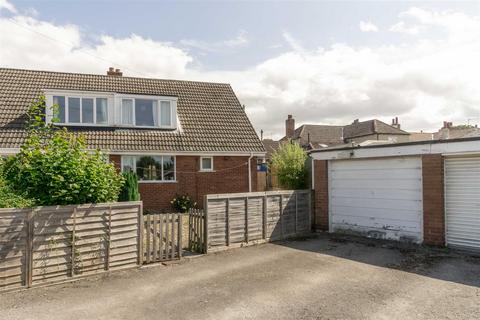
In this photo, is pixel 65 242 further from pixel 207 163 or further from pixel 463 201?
pixel 207 163

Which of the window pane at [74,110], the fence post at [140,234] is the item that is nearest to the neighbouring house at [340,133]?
the window pane at [74,110]

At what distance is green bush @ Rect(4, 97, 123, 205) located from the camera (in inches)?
286

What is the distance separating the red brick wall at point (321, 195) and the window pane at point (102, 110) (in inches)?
393

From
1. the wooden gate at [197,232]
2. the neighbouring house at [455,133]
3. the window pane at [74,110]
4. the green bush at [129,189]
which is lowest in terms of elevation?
the wooden gate at [197,232]

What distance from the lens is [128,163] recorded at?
53.4 feet

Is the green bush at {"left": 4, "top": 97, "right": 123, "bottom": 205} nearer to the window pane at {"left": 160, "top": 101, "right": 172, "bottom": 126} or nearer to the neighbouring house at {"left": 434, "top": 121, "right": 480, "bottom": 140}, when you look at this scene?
the window pane at {"left": 160, "top": 101, "right": 172, "bottom": 126}

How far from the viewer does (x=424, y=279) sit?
7316 millimetres

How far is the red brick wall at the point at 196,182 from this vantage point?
648 inches

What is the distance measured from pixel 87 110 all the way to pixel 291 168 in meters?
10.0

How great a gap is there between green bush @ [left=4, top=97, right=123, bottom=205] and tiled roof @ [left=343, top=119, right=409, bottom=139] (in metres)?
42.2

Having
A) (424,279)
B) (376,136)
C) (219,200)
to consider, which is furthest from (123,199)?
(376,136)

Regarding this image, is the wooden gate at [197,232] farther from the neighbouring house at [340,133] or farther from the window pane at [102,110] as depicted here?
the neighbouring house at [340,133]

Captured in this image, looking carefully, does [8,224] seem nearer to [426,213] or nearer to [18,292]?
[18,292]

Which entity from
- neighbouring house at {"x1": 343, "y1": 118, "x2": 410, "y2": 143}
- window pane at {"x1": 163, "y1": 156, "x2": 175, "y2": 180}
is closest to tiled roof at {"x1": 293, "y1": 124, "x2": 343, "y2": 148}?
neighbouring house at {"x1": 343, "y1": 118, "x2": 410, "y2": 143}
